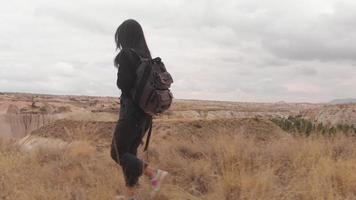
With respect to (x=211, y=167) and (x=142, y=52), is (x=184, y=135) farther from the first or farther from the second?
(x=142, y=52)

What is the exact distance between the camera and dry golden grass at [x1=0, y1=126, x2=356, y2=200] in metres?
5.04

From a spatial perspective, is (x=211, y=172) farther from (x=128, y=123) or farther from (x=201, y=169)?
(x=128, y=123)

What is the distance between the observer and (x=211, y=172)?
6.05m

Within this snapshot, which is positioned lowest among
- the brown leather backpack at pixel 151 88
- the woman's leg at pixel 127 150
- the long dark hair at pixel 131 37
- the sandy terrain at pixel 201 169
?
the sandy terrain at pixel 201 169

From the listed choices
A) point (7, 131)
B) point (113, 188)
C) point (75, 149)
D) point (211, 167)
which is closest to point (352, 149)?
point (211, 167)

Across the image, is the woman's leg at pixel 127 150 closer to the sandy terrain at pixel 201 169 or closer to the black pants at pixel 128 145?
the black pants at pixel 128 145

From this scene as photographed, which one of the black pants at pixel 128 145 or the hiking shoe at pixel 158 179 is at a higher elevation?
the black pants at pixel 128 145

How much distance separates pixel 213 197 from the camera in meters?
4.97

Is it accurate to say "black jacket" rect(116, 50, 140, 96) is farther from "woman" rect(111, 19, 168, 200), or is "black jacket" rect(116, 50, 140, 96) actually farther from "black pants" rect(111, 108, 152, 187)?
"black pants" rect(111, 108, 152, 187)

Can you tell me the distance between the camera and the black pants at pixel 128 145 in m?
4.78

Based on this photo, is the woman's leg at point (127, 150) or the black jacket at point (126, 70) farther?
the woman's leg at point (127, 150)

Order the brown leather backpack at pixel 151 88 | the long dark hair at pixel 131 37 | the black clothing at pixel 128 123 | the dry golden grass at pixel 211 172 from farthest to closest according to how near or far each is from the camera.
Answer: the dry golden grass at pixel 211 172, the long dark hair at pixel 131 37, the black clothing at pixel 128 123, the brown leather backpack at pixel 151 88

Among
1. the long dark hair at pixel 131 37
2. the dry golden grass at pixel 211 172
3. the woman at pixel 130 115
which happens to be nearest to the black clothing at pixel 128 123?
the woman at pixel 130 115

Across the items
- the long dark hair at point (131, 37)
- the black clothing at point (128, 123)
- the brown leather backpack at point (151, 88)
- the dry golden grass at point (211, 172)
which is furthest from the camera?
the dry golden grass at point (211, 172)
